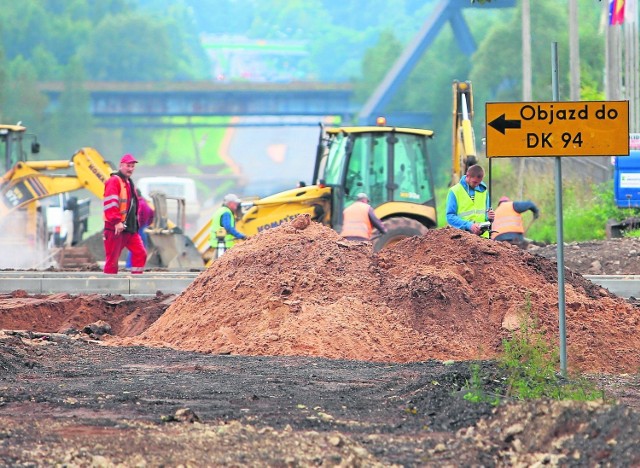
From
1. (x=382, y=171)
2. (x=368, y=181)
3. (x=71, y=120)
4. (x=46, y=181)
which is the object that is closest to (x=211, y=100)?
(x=71, y=120)

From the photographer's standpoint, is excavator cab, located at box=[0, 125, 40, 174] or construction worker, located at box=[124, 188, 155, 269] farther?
excavator cab, located at box=[0, 125, 40, 174]

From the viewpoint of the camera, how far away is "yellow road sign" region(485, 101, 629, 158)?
11.3 metres

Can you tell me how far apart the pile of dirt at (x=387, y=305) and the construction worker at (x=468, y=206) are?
57.1 inches

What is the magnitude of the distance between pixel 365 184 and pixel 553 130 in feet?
41.6

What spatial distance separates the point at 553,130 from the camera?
1127 cm

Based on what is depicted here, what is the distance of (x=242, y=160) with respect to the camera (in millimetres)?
153750

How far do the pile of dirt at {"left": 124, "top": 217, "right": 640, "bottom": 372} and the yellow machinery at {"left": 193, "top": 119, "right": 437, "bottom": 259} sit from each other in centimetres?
737

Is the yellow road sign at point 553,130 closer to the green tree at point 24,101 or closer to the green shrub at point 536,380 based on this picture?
the green shrub at point 536,380

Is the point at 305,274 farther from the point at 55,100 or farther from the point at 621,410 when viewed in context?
the point at 55,100

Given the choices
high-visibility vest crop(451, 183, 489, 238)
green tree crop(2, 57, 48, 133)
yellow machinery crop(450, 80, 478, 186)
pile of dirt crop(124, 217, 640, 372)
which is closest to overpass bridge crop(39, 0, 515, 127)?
green tree crop(2, 57, 48, 133)

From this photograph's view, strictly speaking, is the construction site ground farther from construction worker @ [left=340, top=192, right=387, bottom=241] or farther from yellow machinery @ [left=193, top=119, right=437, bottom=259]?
yellow machinery @ [left=193, top=119, right=437, bottom=259]

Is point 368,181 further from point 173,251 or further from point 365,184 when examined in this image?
point 173,251

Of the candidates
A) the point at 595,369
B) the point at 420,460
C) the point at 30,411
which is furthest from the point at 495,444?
the point at 595,369

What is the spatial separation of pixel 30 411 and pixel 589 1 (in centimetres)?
8482
